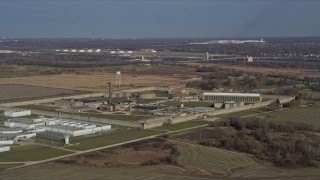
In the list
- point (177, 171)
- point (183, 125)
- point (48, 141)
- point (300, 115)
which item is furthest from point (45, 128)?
point (300, 115)

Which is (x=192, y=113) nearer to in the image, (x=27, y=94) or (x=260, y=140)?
(x=260, y=140)

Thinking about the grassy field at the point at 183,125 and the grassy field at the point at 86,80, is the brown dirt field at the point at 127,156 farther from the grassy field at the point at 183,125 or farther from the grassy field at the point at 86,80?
the grassy field at the point at 86,80

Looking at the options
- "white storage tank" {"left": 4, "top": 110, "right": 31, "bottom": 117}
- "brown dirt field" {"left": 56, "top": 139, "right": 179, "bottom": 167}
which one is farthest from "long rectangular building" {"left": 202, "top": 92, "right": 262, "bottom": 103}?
"brown dirt field" {"left": 56, "top": 139, "right": 179, "bottom": 167}

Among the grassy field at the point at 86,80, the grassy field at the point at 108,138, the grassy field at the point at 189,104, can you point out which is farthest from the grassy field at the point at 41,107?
the grassy field at the point at 86,80

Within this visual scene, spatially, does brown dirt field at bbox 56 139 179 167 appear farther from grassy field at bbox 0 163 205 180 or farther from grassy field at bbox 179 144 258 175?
grassy field at bbox 179 144 258 175

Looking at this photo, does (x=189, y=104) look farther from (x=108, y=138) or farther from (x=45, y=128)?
(x=45, y=128)

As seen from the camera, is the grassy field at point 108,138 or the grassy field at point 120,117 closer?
the grassy field at point 108,138
